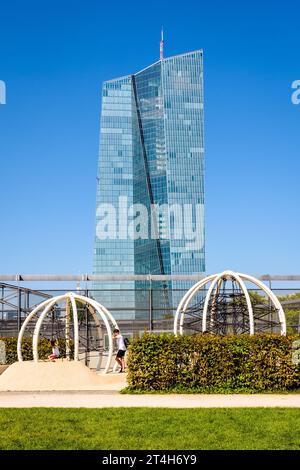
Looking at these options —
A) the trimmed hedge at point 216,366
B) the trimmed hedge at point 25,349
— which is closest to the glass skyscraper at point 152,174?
the trimmed hedge at point 25,349

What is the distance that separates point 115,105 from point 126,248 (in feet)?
111

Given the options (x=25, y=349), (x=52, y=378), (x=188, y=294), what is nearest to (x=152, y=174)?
(x=25, y=349)

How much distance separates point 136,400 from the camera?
48.1ft

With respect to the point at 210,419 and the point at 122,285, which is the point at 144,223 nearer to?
the point at 122,285

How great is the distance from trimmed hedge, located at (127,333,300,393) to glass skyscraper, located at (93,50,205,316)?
127 m

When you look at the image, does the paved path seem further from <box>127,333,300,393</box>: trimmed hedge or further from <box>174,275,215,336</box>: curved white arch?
<box>174,275,215,336</box>: curved white arch

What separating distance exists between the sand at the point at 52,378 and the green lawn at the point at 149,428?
495 cm

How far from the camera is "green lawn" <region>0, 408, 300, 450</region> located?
952 cm

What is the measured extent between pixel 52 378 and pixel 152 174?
13009 cm

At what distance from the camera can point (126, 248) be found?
15538 centimetres

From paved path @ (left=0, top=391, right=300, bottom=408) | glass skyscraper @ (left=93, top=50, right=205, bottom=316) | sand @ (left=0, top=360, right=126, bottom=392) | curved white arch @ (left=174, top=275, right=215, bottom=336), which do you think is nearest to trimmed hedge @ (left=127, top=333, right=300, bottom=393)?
paved path @ (left=0, top=391, right=300, bottom=408)

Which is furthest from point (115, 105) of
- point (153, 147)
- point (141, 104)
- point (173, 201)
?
point (173, 201)

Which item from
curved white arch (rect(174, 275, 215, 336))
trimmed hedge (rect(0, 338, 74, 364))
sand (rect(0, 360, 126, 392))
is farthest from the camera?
trimmed hedge (rect(0, 338, 74, 364))

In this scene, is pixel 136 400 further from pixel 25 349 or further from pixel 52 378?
pixel 25 349
